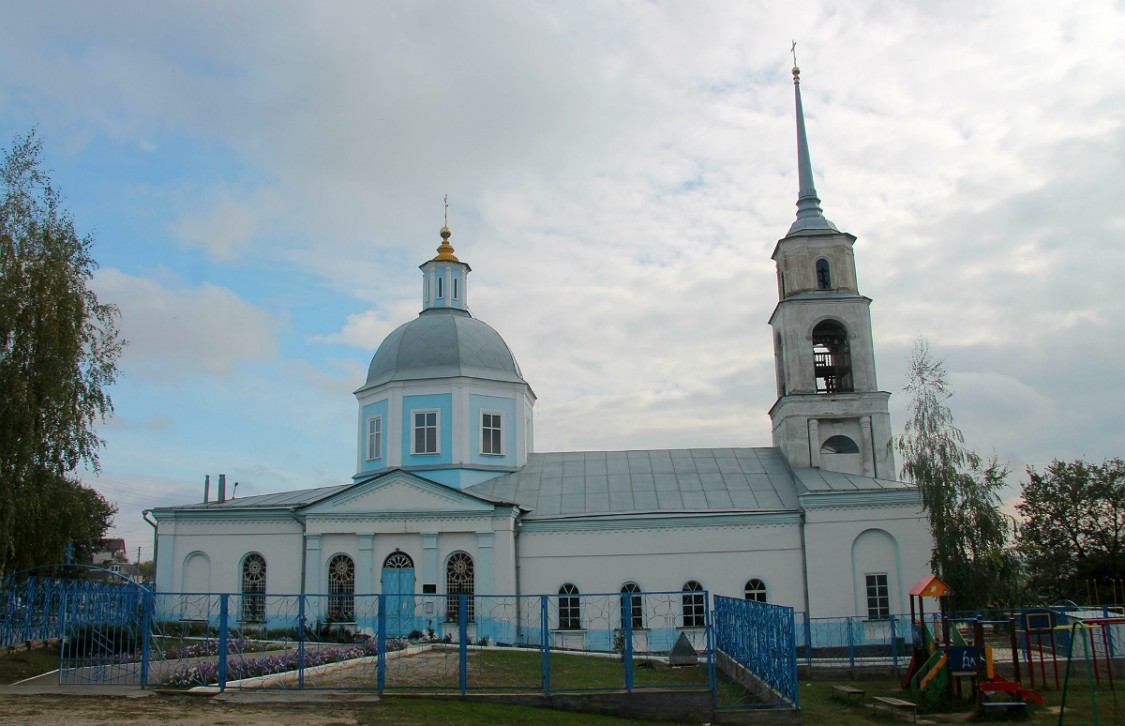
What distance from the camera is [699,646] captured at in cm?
2500

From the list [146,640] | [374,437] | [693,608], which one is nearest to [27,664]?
[146,640]

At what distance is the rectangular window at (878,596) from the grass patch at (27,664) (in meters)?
20.2

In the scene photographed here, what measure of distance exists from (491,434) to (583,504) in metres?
4.23

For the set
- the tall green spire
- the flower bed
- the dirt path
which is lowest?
the dirt path

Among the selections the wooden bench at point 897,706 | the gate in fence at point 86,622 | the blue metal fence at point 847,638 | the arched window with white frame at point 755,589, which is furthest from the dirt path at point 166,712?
the arched window with white frame at point 755,589

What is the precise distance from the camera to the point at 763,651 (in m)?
14.4

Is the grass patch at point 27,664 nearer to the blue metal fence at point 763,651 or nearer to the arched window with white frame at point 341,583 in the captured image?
the arched window with white frame at point 341,583

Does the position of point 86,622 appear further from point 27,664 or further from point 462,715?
point 462,715

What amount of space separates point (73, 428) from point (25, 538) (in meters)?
2.38

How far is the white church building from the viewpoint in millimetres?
25781

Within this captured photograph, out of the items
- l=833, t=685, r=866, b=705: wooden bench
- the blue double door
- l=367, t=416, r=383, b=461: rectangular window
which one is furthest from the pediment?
l=833, t=685, r=866, b=705: wooden bench

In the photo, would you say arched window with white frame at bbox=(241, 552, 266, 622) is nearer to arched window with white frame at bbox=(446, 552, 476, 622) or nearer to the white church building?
the white church building

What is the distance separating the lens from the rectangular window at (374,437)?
29.8 metres

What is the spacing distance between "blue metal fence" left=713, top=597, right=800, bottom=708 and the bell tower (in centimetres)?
1316
